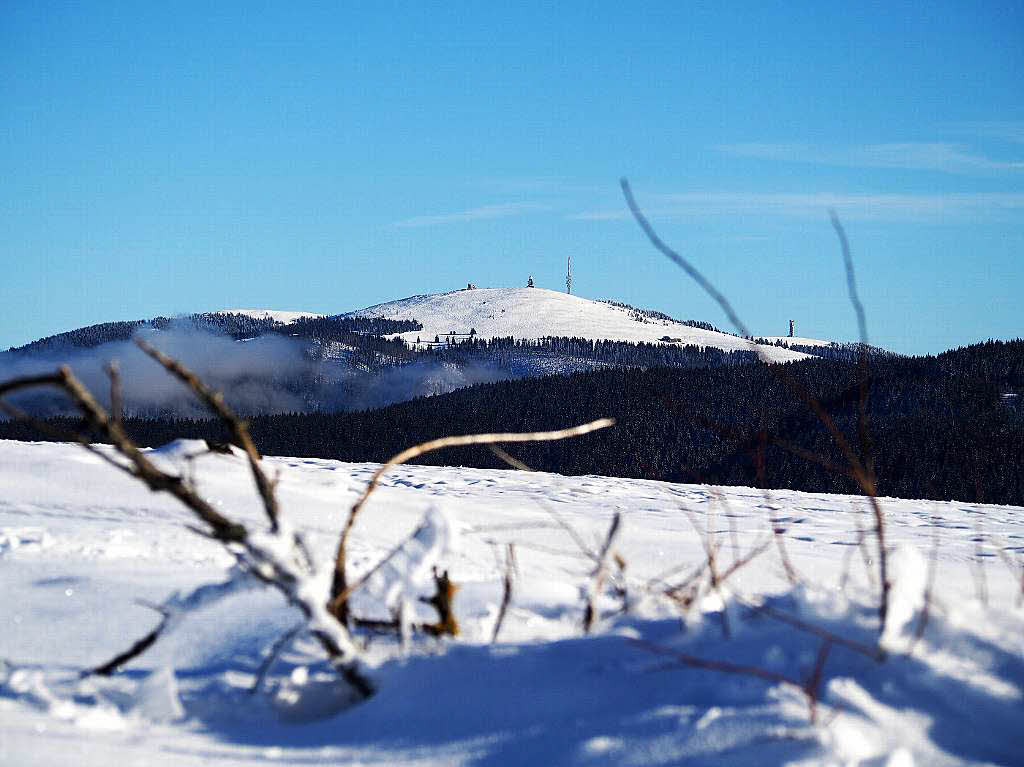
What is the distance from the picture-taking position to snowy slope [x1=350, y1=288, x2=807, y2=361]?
96.2 metres

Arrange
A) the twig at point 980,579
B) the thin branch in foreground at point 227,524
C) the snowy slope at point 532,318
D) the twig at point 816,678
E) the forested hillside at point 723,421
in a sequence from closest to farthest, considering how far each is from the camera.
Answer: the twig at point 816,678, the thin branch in foreground at point 227,524, the twig at point 980,579, the forested hillside at point 723,421, the snowy slope at point 532,318

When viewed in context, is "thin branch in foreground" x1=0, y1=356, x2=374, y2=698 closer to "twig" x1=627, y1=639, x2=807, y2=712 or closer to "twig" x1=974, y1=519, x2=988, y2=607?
"twig" x1=627, y1=639, x2=807, y2=712

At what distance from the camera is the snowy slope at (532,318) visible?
96.2 meters

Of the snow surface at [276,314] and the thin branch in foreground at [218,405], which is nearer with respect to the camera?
the thin branch in foreground at [218,405]

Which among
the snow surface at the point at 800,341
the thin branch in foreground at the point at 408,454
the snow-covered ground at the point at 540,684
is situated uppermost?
the snow surface at the point at 800,341

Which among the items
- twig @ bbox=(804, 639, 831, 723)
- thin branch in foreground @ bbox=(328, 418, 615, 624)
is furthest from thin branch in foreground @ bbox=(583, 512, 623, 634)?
twig @ bbox=(804, 639, 831, 723)

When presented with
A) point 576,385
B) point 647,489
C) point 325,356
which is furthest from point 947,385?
point 325,356

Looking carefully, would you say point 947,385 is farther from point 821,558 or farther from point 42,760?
point 42,760

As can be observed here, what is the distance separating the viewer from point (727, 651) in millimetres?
1969

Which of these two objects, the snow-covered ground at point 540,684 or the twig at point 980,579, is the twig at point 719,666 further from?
the twig at point 980,579

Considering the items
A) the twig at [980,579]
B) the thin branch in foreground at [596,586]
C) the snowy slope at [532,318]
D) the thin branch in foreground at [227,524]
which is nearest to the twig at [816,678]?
the twig at [980,579]

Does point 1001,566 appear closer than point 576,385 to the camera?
Yes

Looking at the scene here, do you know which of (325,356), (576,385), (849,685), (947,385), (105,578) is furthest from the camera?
(325,356)

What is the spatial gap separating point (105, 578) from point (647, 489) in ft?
20.9
